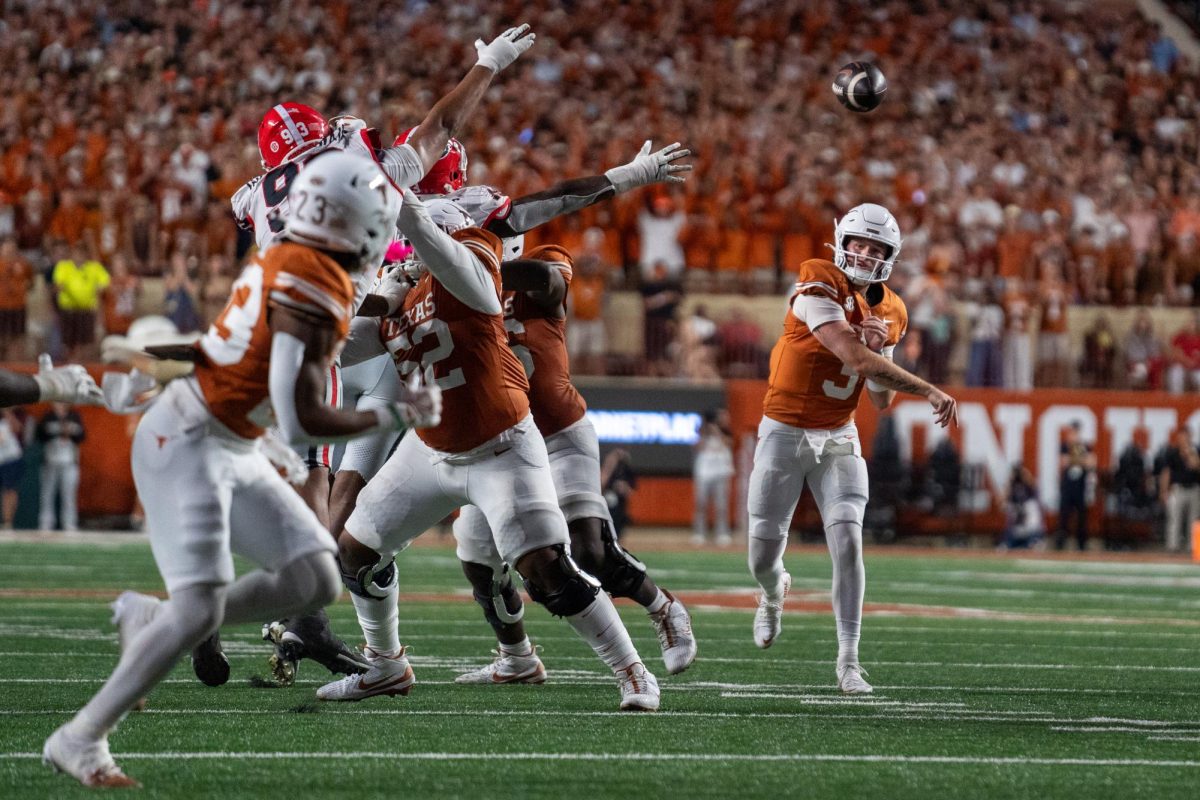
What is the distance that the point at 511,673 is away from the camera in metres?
7.18

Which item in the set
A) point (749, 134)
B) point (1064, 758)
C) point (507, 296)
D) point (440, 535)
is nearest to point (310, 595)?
point (1064, 758)

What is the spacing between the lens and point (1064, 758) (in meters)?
5.26

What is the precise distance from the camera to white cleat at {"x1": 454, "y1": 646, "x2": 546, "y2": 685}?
7.17 meters

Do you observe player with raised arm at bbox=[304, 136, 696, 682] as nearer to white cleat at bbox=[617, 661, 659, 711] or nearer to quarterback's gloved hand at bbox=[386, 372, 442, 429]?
white cleat at bbox=[617, 661, 659, 711]

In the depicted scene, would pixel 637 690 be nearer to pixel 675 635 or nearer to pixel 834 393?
pixel 675 635

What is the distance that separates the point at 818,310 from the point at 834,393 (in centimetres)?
Result: 43

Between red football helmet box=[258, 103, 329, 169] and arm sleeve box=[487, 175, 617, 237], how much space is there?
93 cm

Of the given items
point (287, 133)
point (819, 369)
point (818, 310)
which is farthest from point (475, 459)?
point (819, 369)

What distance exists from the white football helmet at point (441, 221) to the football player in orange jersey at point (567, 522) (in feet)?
2.39

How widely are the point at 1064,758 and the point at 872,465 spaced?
15.5m

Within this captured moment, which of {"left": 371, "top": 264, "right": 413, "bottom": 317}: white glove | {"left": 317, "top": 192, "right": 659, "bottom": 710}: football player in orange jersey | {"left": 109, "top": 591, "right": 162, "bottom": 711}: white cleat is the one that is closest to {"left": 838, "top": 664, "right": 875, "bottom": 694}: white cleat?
{"left": 317, "top": 192, "right": 659, "bottom": 710}: football player in orange jersey

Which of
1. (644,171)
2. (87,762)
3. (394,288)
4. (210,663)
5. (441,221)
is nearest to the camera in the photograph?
(87,762)

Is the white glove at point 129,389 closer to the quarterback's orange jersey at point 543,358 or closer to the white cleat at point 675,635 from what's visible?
the quarterback's orange jersey at point 543,358

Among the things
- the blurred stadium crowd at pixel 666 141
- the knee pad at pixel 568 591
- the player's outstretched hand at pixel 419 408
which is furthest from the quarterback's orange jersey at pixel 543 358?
the blurred stadium crowd at pixel 666 141
